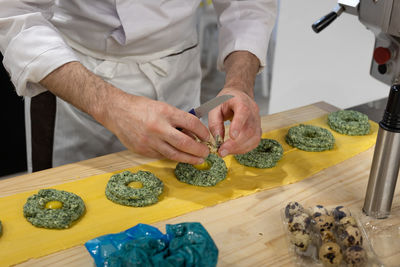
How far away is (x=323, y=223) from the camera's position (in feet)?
3.05

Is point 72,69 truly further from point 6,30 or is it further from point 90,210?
point 90,210

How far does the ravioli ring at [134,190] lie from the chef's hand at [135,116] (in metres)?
0.07

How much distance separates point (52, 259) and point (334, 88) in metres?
1.99

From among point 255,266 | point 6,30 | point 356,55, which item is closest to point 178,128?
point 255,266

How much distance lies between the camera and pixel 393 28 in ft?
3.79

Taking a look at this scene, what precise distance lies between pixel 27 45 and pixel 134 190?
0.46 meters

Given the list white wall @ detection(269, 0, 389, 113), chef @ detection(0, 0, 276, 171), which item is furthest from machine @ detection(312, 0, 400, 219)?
white wall @ detection(269, 0, 389, 113)

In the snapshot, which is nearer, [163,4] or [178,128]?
[178,128]

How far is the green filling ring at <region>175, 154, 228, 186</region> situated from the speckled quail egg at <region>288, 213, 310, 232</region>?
0.28 metres

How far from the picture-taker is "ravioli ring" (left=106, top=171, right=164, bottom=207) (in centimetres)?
108

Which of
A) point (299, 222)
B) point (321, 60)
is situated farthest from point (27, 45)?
point (321, 60)

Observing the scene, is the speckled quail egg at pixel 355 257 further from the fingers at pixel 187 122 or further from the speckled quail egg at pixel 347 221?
the fingers at pixel 187 122

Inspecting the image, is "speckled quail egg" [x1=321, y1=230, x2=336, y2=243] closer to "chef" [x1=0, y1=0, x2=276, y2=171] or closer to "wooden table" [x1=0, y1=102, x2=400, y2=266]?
"wooden table" [x1=0, y1=102, x2=400, y2=266]

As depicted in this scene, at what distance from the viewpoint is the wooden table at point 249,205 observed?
922 millimetres
